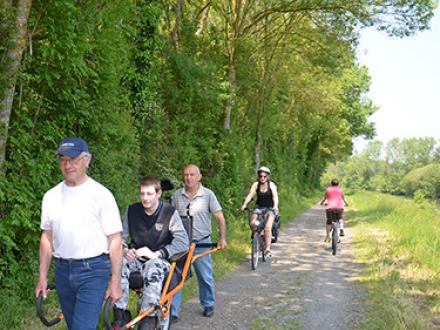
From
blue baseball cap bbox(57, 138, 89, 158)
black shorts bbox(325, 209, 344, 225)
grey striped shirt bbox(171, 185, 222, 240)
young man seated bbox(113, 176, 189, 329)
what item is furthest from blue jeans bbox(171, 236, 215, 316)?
black shorts bbox(325, 209, 344, 225)

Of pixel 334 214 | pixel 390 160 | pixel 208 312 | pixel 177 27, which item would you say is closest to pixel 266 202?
pixel 334 214

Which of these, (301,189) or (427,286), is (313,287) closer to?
(427,286)

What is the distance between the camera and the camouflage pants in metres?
4.16

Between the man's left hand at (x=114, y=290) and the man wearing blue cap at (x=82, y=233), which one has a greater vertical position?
the man wearing blue cap at (x=82, y=233)

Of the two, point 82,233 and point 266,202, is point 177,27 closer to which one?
point 266,202

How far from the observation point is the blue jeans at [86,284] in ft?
11.0

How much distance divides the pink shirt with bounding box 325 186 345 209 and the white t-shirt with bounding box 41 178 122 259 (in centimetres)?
1019

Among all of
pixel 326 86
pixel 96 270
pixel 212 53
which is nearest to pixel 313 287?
pixel 96 270

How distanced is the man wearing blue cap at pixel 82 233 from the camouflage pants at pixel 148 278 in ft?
2.32

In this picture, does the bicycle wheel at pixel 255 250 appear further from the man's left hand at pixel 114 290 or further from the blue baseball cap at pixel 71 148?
the blue baseball cap at pixel 71 148

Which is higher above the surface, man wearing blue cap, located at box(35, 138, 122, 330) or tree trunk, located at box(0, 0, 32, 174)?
tree trunk, located at box(0, 0, 32, 174)

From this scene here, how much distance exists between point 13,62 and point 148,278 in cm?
300

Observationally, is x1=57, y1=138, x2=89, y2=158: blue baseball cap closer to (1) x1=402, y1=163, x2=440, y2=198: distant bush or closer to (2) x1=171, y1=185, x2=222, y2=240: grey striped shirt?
(2) x1=171, y1=185, x2=222, y2=240: grey striped shirt

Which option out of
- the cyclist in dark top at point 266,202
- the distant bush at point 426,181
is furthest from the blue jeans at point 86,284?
the distant bush at point 426,181
